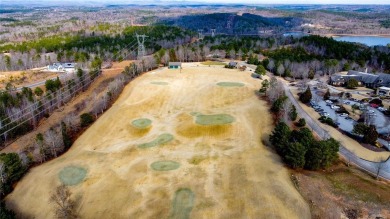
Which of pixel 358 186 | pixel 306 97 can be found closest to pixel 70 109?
pixel 306 97

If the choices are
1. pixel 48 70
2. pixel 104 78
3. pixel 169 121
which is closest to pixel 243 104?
pixel 169 121

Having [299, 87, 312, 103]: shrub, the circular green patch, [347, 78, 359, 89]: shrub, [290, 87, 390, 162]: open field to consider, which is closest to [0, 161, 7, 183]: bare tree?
the circular green patch

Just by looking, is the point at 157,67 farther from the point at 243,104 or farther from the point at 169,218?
the point at 169,218

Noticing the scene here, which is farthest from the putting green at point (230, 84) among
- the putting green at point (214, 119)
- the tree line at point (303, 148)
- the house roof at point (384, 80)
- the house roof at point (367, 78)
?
the house roof at point (384, 80)

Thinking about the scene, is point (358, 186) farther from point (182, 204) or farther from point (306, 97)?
point (306, 97)

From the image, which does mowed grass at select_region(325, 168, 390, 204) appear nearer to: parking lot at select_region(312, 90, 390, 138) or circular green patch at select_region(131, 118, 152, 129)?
A: parking lot at select_region(312, 90, 390, 138)

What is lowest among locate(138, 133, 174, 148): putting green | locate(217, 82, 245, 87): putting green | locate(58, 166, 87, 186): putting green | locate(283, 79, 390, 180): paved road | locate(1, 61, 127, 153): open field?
locate(1, 61, 127, 153): open field
